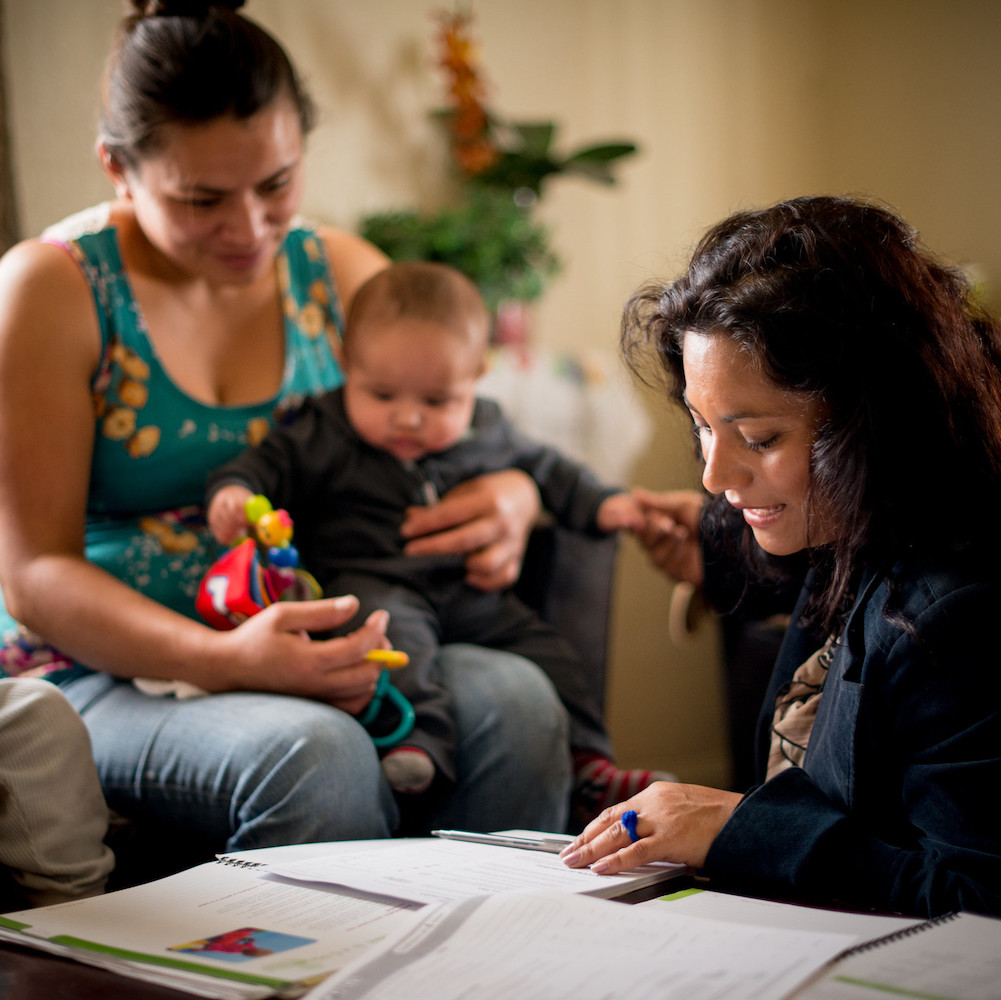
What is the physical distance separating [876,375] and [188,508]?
100 centimetres

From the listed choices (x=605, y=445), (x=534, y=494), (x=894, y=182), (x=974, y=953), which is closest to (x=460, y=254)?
(x=605, y=445)

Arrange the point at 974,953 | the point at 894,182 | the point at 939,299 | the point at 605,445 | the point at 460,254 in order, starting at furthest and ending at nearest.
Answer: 1. the point at 894,182
2. the point at 605,445
3. the point at 460,254
4. the point at 939,299
5. the point at 974,953

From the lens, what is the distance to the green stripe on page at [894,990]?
0.56 metres

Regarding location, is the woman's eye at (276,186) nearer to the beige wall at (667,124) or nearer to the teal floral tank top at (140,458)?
the teal floral tank top at (140,458)

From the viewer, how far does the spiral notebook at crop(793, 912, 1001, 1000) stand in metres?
0.57

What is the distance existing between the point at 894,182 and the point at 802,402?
8.63 ft

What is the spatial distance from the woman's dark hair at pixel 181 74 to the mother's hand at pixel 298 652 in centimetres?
64

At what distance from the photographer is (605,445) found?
9.01ft

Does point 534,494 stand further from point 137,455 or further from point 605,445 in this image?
point 605,445

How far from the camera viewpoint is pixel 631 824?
85cm

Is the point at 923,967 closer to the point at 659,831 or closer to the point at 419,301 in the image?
the point at 659,831

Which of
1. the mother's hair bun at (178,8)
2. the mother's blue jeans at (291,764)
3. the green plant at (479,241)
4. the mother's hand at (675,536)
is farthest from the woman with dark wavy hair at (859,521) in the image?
the green plant at (479,241)

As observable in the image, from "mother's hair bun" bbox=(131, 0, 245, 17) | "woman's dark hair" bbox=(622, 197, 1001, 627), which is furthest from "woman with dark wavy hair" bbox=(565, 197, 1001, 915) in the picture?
"mother's hair bun" bbox=(131, 0, 245, 17)

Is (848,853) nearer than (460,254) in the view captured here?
Yes
